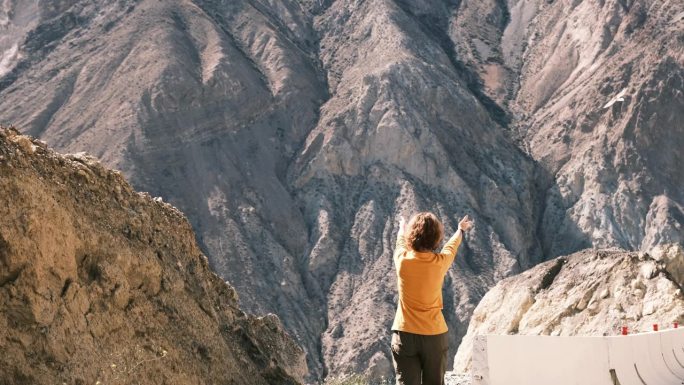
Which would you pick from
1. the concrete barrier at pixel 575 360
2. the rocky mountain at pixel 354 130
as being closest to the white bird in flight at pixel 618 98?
the rocky mountain at pixel 354 130

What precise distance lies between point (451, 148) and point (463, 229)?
200ft

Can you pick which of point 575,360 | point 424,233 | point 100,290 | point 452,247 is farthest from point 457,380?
point 424,233

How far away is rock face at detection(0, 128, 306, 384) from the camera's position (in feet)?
23.4

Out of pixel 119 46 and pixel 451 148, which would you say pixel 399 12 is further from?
pixel 119 46

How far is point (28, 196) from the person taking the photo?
289 inches

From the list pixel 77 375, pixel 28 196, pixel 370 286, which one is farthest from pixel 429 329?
pixel 370 286

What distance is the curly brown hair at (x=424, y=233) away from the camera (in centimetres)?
670

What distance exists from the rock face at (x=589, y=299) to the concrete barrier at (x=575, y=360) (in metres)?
8.37

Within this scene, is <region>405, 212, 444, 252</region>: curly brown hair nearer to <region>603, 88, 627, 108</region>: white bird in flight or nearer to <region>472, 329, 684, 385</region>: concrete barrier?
<region>472, 329, 684, 385</region>: concrete barrier

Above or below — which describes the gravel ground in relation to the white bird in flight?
below

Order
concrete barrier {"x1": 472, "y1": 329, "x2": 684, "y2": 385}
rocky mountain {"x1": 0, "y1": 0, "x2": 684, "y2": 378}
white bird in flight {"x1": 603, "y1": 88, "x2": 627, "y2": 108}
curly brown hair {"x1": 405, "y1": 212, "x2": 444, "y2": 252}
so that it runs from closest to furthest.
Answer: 1. curly brown hair {"x1": 405, "y1": 212, "x2": 444, "y2": 252}
2. concrete barrier {"x1": 472, "y1": 329, "x2": 684, "y2": 385}
3. rocky mountain {"x1": 0, "y1": 0, "x2": 684, "y2": 378}
4. white bird in flight {"x1": 603, "y1": 88, "x2": 627, "y2": 108}

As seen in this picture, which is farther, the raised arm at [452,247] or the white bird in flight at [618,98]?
the white bird in flight at [618,98]

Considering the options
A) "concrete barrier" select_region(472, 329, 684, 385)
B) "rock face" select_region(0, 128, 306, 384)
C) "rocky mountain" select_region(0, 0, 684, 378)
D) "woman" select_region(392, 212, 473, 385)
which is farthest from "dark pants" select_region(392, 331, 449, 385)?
Result: "rocky mountain" select_region(0, 0, 684, 378)

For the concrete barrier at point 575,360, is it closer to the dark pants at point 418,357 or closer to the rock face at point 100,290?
the dark pants at point 418,357
